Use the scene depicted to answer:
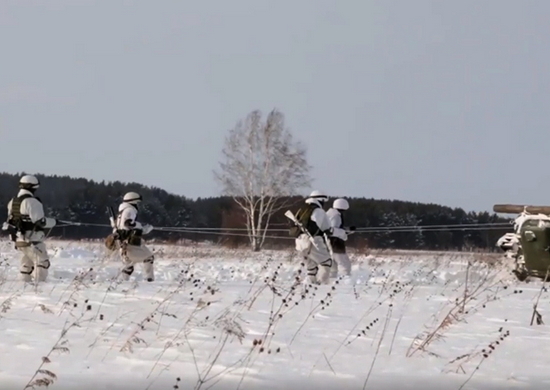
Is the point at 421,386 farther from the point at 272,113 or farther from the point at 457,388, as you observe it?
the point at 272,113

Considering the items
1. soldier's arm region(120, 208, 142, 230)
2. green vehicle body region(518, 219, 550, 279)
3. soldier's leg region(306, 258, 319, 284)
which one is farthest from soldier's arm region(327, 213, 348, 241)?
soldier's arm region(120, 208, 142, 230)

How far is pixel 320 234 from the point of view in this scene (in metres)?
14.2

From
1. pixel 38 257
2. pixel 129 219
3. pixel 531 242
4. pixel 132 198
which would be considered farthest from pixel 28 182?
pixel 531 242

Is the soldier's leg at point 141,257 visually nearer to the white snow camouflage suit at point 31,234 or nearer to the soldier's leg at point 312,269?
the white snow camouflage suit at point 31,234

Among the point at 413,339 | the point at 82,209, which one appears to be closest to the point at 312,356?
the point at 413,339

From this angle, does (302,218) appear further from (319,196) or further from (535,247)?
(535,247)

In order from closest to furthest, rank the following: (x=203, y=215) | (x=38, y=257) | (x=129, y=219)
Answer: (x=38, y=257) → (x=129, y=219) → (x=203, y=215)

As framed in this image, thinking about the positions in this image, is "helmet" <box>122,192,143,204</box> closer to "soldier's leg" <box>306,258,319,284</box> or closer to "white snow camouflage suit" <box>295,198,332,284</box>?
"white snow camouflage suit" <box>295,198,332,284</box>

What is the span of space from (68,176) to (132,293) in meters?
89.3

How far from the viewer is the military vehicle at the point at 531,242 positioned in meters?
14.0

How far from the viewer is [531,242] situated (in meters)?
14.2

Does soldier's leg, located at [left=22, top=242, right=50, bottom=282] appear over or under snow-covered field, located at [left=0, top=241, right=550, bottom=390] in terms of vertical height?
over

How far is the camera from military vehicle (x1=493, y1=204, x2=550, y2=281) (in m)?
14.0

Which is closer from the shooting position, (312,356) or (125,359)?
(125,359)
